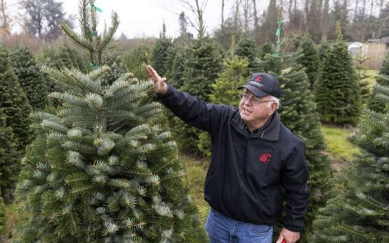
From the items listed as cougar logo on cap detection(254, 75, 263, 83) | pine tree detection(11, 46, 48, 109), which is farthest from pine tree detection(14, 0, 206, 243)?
pine tree detection(11, 46, 48, 109)

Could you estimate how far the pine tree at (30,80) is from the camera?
851cm

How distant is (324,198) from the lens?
4.71 meters

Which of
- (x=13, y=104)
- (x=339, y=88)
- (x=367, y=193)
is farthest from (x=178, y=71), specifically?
(x=367, y=193)

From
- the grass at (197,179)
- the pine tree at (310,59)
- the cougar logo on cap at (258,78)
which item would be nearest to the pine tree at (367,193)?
the cougar logo on cap at (258,78)

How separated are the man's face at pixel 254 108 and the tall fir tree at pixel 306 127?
1.81 metres

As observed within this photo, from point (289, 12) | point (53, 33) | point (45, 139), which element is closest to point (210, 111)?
point (45, 139)

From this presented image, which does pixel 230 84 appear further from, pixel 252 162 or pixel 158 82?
pixel 158 82

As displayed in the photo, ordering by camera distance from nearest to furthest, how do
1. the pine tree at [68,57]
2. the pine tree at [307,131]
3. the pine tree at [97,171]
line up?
1. the pine tree at [97,171]
2. the pine tree at [307,131]
3. the pine tree at [68,57]

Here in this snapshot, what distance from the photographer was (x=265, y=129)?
307 cm

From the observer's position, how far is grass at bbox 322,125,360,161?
8.84 m

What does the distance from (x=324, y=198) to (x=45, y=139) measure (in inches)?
164

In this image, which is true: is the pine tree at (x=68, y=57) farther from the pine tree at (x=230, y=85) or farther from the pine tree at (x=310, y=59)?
the pine tree at (x=310, y=59)

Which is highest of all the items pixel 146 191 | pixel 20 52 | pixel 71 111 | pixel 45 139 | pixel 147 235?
pixel 20 52

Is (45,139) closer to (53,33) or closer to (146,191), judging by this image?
(146,191)
